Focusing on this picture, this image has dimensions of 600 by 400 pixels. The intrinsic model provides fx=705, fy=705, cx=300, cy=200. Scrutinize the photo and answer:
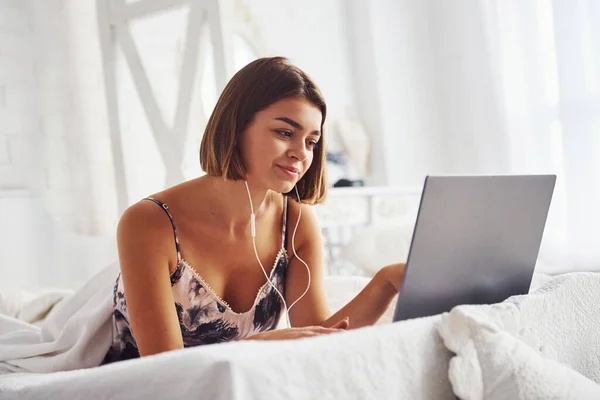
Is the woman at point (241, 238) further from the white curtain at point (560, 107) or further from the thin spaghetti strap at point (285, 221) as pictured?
the white curtain at point (560, 107)

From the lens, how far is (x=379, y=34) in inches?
144

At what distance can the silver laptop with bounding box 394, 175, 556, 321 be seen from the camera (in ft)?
2.90

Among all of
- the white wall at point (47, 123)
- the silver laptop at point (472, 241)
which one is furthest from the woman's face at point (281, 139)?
the white wall at point (47, 123)

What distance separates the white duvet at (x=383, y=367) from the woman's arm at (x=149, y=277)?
0.28m

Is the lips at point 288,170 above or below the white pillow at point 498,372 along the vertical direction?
above

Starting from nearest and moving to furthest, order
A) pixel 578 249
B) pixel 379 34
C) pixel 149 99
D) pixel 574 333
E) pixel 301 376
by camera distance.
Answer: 1. pixel 301 376
2. pixel 574 333
3. pixel 149 99
4. pixel 578 249
5. pixel 379 34

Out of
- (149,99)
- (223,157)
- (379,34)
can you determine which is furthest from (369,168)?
(223,157)

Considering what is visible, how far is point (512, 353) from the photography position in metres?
0.73

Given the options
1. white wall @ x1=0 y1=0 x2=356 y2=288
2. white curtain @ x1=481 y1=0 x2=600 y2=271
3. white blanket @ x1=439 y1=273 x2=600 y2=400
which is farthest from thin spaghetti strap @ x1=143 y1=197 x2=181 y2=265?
white curtain @ x1=481 y1=0 x2=600 y2=271

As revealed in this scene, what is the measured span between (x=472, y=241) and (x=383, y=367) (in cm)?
32

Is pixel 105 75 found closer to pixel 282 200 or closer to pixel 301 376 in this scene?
pixel 282 200

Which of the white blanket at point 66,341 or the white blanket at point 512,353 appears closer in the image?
the white blanket at point 512,353

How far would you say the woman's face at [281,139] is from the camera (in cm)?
119

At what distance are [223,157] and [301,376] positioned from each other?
631mm
